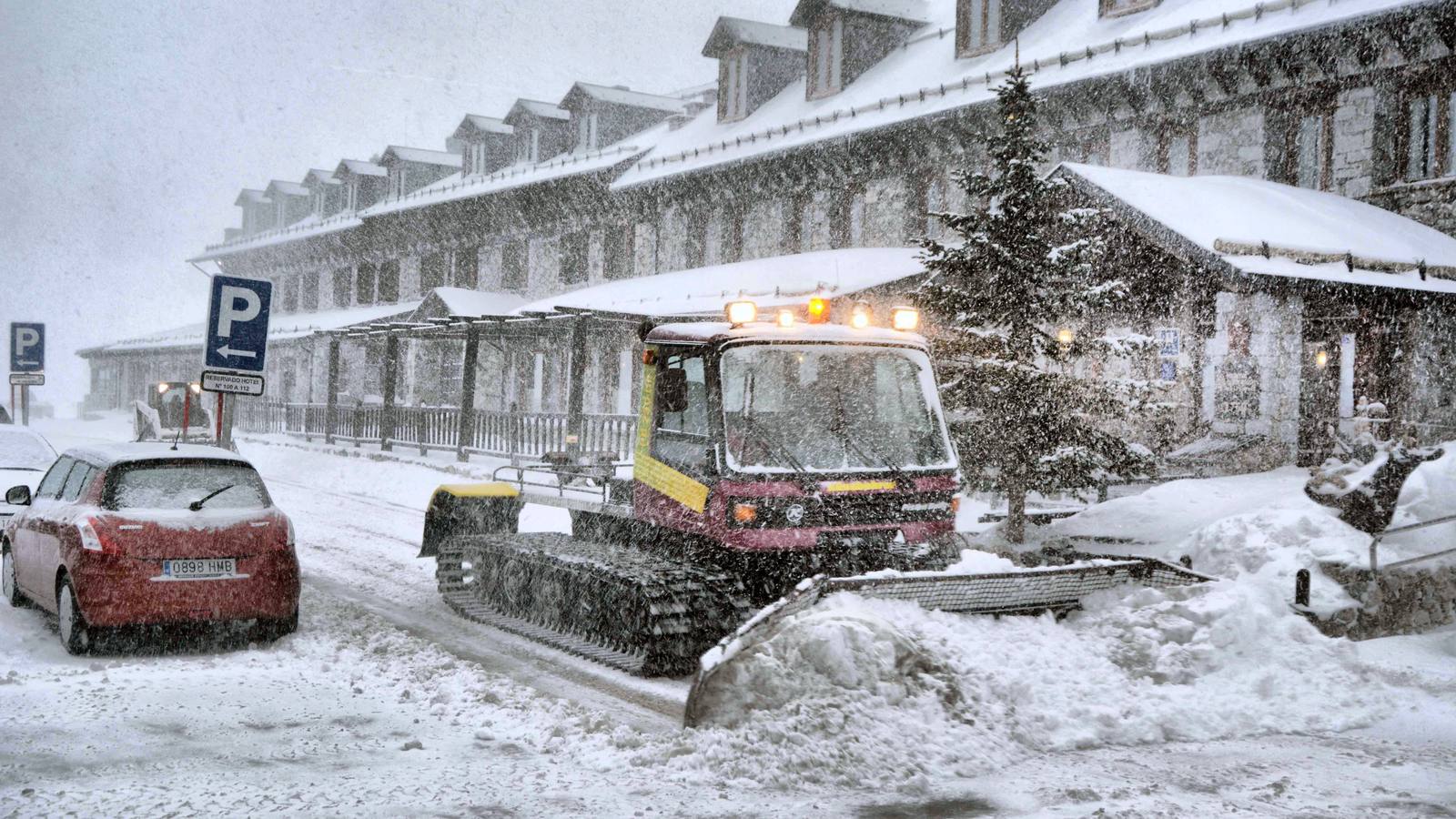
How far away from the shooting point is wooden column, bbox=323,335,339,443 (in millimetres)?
32469

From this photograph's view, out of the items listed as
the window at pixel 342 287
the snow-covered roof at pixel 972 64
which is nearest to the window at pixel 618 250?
the snow-covered roof at pixel 972 64

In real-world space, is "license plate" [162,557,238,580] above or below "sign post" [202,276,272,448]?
below

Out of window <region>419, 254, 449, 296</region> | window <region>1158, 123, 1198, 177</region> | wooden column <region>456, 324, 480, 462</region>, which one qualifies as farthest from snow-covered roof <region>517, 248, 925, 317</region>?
window <region>419, 254, 449, 296</region>

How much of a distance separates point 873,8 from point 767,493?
64.8 feet

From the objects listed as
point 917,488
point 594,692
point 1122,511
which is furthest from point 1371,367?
point 594,692

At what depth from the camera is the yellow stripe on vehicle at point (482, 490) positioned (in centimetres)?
1078

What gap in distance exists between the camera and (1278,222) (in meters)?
15.6

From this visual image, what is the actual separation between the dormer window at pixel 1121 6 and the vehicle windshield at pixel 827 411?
1373 centimetres

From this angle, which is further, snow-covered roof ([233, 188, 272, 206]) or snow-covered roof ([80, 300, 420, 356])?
snow-covered roof ([233, 188, 272, 206])

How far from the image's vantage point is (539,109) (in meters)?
34.8

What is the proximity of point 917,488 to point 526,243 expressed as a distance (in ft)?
94.0

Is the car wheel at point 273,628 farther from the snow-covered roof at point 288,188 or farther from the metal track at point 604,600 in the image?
the snow-covered roof at point 288,188

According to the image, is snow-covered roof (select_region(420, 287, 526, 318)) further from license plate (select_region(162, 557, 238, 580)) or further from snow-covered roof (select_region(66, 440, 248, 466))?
license plate (select_region(162, 557, 238, 580))

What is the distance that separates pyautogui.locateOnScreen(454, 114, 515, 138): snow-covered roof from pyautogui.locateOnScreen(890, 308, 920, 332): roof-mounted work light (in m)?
29.6
